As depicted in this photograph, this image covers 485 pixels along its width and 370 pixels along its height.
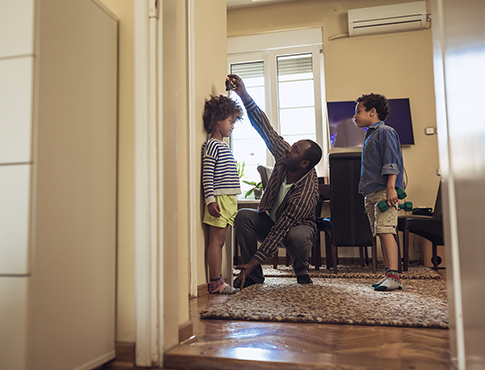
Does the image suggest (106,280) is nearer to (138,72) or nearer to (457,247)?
(138,72)

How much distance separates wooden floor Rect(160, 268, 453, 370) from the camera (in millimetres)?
1084

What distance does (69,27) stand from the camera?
1.08m

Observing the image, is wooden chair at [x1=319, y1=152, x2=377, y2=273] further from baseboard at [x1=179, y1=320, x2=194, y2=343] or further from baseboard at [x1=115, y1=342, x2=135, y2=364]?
baseboard at [x1=115, y1=342, x2=135, y2=364]

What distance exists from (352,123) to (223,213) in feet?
7.62

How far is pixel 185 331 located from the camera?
1.31 m

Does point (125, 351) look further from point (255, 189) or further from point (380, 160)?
point (255, 189)

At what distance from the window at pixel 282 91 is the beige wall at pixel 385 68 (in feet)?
0.48

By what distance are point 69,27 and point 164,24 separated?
0.31m

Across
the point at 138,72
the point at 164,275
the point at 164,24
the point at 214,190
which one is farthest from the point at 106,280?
the point at 214,190

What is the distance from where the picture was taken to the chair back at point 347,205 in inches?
121

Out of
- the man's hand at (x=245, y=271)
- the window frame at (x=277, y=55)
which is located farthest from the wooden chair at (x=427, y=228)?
the man's hand at (x=245, y=271)

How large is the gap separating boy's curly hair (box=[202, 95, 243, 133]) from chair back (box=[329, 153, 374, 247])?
1.05 m

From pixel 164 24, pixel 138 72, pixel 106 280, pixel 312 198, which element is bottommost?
pixel 106 280

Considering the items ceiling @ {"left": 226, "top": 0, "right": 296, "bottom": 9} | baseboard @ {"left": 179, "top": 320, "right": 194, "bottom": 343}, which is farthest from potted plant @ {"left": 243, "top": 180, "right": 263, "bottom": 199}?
baseboard @ {"left": 179, "top": 320, "right": 194, "bottom": 343}
